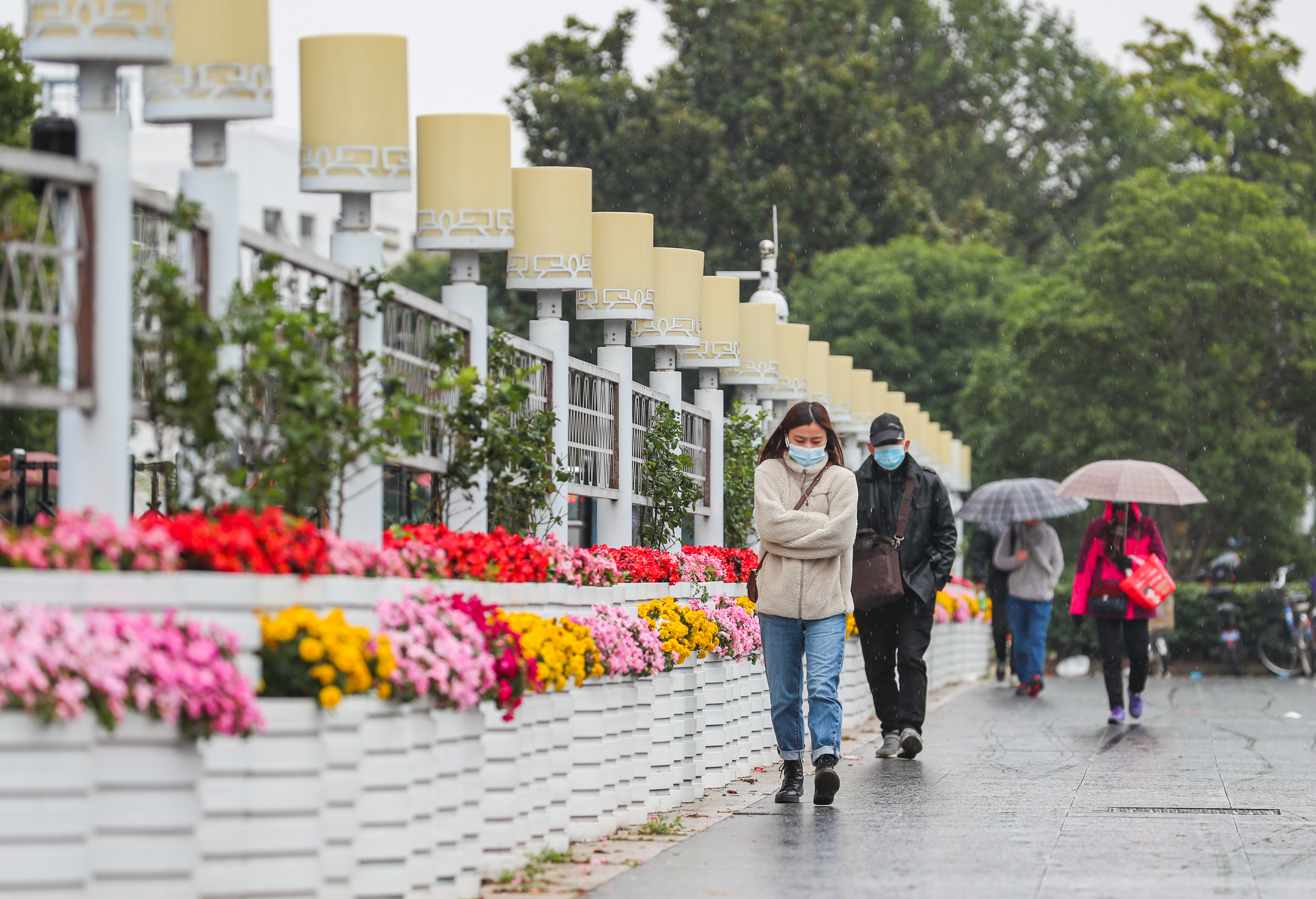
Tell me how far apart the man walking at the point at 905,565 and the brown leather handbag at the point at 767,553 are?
2.11 m

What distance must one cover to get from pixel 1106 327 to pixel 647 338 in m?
21.8

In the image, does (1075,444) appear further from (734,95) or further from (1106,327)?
(734,95)

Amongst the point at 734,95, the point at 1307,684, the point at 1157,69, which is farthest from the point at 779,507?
the point at 1157,69

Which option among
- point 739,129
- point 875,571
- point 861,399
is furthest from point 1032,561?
point 739,129

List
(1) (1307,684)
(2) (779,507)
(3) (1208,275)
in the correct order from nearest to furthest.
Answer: (2) (779,507) < (1) (1307,684) < (3) (1208,275)

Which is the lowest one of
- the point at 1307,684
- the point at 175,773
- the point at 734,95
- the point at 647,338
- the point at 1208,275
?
the point at 1307,684

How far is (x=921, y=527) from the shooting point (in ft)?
41.6

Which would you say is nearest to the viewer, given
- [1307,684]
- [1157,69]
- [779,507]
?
[779,507]

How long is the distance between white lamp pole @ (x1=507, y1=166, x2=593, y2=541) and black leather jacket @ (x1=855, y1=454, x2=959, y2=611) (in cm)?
229

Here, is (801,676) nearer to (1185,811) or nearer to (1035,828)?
(1035,828)

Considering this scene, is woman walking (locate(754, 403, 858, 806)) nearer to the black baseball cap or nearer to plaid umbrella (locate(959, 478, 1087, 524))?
the black baseball cap

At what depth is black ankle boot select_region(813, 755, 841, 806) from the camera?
9930mm

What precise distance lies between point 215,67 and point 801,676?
169 inches

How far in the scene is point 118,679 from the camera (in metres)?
5.46
